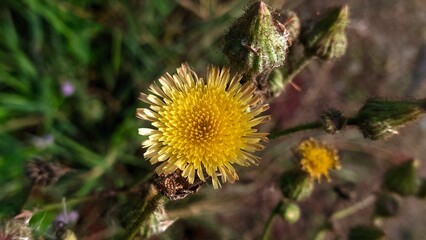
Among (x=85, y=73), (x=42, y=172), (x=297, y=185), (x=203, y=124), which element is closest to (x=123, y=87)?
(x=85, y=73)

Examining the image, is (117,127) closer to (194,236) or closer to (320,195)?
Answer: (194,236)

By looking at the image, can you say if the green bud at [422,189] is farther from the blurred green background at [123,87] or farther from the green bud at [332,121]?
the green bud at [332,121]

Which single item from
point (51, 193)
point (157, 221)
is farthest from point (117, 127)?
point (157, 221)

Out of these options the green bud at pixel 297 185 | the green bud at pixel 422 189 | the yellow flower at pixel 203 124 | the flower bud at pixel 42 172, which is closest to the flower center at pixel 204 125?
the yellow flower at pixel 203 124

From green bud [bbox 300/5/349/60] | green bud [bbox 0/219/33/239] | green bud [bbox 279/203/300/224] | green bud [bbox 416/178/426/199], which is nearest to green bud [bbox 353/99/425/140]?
green bud [bbox 300/5/349/60]

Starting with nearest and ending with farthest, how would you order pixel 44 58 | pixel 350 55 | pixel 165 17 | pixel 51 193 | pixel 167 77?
pixel 167 77
pixel 51 193
pixel 44 58
pixel 165 17
pixel 350 55

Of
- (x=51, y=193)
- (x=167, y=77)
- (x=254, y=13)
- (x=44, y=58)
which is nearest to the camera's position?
(x=254, y=13)

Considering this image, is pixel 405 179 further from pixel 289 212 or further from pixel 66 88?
pixel 66 88
